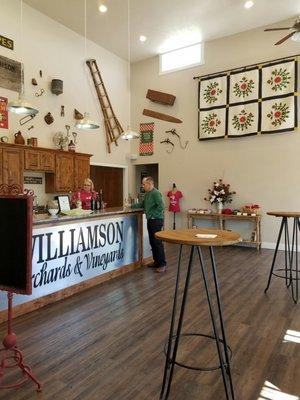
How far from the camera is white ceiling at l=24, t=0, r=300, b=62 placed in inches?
244

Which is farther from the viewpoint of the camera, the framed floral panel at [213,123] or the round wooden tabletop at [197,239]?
the framed floral panel at [213,123]

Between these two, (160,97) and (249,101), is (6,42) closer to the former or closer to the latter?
Result: (160,97)

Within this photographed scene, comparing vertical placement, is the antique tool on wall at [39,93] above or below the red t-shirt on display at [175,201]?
above

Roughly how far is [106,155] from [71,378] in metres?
6.71

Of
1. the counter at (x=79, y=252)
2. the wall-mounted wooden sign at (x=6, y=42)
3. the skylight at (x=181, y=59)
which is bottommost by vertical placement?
the counter at (x=79, y=252)

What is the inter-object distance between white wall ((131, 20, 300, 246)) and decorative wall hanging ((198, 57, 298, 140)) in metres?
0.21

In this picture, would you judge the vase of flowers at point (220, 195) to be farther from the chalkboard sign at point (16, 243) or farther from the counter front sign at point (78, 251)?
the chalkboard sign at point (16, 243)

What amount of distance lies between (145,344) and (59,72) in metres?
6.39

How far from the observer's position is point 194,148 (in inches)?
318

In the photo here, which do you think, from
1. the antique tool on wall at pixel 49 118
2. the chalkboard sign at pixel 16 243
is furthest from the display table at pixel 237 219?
the chalkboard sign at pixel 16 243

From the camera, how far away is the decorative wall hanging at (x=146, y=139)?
28.8 ft

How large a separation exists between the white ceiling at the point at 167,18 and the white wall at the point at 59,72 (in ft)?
1.04

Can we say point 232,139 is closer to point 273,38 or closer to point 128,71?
point 273,38

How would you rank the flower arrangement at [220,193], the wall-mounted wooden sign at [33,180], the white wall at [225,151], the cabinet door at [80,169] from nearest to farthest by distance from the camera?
1. the wall-mounted wooden sign at [33,180]
2. the white wall at [225,151]
3. the cabinet door at [80,169]
4. the flower arrangement at [220,193]
